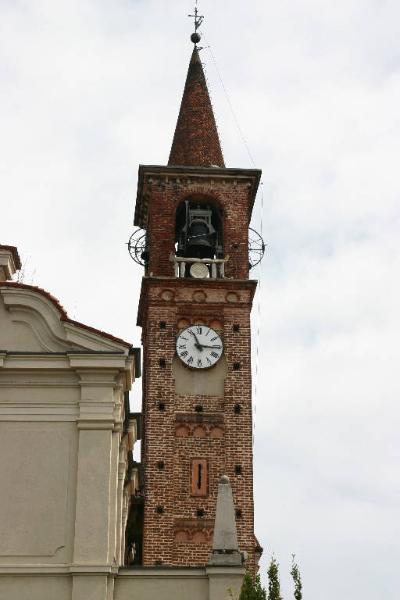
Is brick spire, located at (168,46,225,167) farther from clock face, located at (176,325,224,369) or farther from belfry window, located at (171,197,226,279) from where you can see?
clock face, located at (176,325,224,369)

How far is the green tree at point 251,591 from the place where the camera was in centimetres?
1688

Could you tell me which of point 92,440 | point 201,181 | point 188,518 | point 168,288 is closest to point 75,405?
point 92,440

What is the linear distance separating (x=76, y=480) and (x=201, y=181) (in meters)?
15.8

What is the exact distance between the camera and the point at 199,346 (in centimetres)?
3056

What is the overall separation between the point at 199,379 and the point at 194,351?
794mm

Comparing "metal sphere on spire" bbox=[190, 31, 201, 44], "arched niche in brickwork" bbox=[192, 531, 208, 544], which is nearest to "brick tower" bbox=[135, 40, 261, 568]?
Result: "arched niche in brickwork" bbox=[192, 531, 208, 544]

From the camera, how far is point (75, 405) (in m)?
19.1

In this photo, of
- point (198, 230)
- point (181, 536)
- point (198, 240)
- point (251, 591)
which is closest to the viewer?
point (251, 591)

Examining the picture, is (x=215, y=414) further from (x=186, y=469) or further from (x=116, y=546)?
(x=116, y=546)

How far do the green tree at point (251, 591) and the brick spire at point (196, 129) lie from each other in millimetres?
18590

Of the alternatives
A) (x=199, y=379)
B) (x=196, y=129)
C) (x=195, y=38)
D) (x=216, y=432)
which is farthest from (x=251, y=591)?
(x=195, y=38)

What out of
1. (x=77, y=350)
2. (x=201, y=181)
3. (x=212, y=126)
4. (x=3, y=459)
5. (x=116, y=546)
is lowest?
(x=116, y=546)

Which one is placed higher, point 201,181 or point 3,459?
point 201,181

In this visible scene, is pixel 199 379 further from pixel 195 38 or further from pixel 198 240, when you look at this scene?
pixel 195 38
